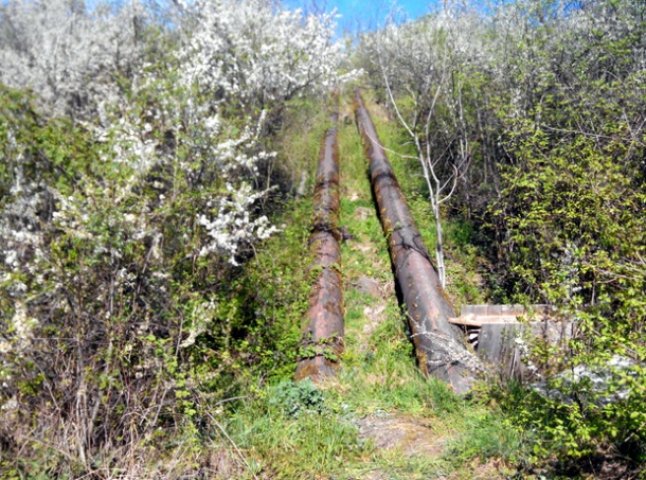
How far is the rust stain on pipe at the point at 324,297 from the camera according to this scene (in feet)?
16.0

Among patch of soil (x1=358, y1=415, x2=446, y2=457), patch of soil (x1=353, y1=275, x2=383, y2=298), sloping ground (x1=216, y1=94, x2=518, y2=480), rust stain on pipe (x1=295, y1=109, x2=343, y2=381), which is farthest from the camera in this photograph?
patch of soil (x1=353, y1=275, x2=383, y2=298)

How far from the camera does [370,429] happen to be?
3994mm

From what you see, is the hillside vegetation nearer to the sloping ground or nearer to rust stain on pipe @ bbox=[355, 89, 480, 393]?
the sloping ground

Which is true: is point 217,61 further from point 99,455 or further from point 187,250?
point 99,455

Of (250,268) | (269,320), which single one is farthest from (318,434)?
(250,268)

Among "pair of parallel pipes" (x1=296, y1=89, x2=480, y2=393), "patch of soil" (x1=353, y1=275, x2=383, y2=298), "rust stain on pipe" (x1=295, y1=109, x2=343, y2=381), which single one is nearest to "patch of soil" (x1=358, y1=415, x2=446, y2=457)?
"pair of parallel pipes" (x1=296, y1=89, x2=480, y2=393)

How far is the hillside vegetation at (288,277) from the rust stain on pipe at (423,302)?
0.23 metres

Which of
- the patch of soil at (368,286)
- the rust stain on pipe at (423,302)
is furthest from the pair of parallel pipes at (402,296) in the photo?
the patch of soil at (368,286)

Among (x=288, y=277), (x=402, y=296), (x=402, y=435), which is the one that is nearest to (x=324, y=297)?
(x=288, y=277)

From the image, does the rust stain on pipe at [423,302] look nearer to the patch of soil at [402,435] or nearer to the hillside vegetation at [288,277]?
the hillside vegetation at [288,277]

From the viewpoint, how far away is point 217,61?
28.8 feet

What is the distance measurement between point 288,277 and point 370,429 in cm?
247

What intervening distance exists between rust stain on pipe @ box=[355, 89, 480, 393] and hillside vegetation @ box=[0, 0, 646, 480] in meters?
0.23

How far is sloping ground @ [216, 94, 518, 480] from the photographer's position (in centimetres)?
350
